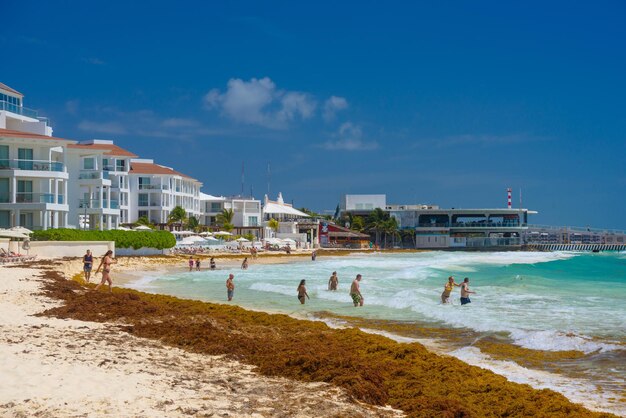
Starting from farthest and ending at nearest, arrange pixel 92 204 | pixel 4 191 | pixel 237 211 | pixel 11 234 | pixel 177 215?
pixel 237 211
pixel 177 215
pixel 92 204
pixel 4 191
pixel 11 234

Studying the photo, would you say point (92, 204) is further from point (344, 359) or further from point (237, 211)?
point (344, 359)

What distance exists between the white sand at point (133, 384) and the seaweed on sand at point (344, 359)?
0.49m

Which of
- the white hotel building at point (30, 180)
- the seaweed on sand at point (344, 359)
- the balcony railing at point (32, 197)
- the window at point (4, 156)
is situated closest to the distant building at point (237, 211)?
the white hotel building at point (30, 180)

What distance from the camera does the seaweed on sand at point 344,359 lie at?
28.3 ft

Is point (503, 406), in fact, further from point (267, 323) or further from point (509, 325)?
point (509, 325)

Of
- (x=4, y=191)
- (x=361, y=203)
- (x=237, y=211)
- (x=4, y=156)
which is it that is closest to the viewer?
(x=4, y=156)

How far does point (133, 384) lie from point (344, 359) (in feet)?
11.2

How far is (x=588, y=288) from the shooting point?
112 ft

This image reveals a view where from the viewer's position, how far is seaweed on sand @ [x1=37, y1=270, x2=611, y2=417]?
862 centimetres

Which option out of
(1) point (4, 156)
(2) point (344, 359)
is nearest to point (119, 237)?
(1) point (4, 156)

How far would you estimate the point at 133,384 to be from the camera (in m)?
8.45

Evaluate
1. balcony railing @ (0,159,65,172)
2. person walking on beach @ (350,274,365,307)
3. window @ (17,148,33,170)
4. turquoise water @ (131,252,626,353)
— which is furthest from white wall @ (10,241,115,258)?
person walking on beach @ (350,274,365,307)

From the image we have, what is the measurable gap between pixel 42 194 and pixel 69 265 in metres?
11.3

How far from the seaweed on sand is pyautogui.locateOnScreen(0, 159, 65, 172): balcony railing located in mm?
27456
